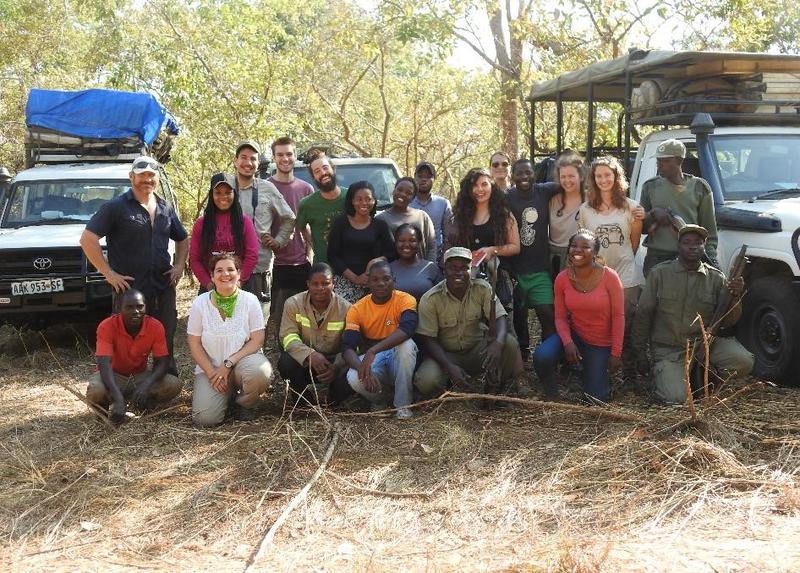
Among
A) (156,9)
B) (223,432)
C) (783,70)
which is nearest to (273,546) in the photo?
(223,432)

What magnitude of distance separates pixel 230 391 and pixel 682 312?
2.81 meters

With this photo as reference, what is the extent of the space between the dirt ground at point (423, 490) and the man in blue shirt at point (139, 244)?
828 mm

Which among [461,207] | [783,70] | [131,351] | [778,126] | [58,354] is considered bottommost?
[58,354]

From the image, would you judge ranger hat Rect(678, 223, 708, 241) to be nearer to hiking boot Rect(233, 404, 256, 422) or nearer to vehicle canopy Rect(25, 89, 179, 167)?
hiking boot Rect(233, 404, 256, 422)

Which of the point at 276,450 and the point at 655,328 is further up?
the point at 655,328

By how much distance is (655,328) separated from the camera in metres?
5.47

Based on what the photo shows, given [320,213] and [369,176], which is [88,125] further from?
[320,213]

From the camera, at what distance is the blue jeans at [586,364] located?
5.36m

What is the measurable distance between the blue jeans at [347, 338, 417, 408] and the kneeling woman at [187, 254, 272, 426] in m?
0.58

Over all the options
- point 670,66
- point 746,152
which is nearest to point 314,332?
point 746,152

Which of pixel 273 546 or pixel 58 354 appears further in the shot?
pixel 58 354

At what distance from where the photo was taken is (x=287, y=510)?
148 inches

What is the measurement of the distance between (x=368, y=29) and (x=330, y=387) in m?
9.69

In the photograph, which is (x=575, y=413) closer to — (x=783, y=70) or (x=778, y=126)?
(x=778, y=126)
